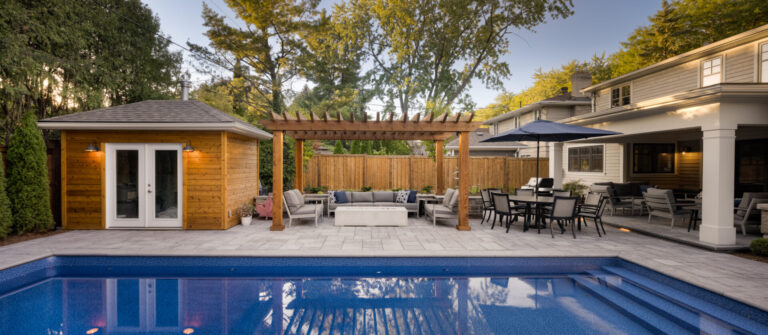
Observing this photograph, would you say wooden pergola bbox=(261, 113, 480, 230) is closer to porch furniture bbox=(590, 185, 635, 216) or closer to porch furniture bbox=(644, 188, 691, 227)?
porch furniture bbox=(644, 188, 691, 227)

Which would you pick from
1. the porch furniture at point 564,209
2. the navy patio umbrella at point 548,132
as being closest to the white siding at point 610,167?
the navy patio umbrella at point 548,132

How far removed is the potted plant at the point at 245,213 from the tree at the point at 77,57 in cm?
671

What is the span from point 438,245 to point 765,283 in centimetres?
429

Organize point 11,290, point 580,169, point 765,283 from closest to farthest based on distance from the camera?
point 765,283 < point 11,290 < point 580,169

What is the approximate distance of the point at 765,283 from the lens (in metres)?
4.26

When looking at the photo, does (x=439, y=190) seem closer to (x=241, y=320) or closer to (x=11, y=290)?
(x=241, y=320)

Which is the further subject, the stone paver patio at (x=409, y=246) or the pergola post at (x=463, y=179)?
the pergola post at (x=463, y=179)

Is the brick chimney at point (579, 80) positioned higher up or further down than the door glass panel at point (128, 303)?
higher up

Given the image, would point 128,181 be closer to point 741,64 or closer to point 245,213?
point 245,213

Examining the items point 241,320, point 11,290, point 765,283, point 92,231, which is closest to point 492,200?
point 765,283

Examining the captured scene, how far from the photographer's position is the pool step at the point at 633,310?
11.8 ft

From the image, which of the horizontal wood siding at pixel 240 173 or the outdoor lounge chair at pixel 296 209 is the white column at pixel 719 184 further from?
the horizontal wood siding at pixel 240 173

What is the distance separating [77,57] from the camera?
12328 mm

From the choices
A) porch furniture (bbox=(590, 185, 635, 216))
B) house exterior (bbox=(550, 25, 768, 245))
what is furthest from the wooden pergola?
porch furniture (bbox=(590, 185, 635, 216))
